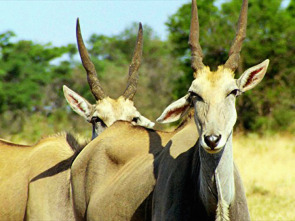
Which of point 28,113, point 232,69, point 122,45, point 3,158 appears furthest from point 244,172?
point 122,45

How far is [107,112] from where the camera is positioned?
698cm

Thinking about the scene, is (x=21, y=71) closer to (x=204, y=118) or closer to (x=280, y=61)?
(x=280, y=61)

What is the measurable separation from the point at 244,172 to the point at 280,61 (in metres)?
9.59

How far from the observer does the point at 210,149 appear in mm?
3502

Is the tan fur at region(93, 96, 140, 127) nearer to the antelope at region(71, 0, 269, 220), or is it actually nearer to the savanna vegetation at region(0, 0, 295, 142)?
the antelope at region(71, 0, 269, 220)

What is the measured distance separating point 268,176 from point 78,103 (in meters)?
4.24

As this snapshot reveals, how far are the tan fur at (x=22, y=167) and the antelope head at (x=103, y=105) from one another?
0.58 meters

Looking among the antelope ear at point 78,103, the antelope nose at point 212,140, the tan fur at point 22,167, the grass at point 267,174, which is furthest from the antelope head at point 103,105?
the antelope nose at point 212,140

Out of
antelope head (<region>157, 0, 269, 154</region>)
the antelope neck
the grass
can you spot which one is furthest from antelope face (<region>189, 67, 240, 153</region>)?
the grass

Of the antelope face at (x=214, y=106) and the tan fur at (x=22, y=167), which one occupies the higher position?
the antelope face at (x=214, y=106)

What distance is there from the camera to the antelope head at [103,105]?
697cm

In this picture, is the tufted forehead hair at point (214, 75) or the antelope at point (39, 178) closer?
the tufted forehead hair at point (214, 75)

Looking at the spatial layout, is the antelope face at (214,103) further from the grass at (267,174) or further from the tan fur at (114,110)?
the grass at (267,174)

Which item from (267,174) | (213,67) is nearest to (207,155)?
(267,174)
